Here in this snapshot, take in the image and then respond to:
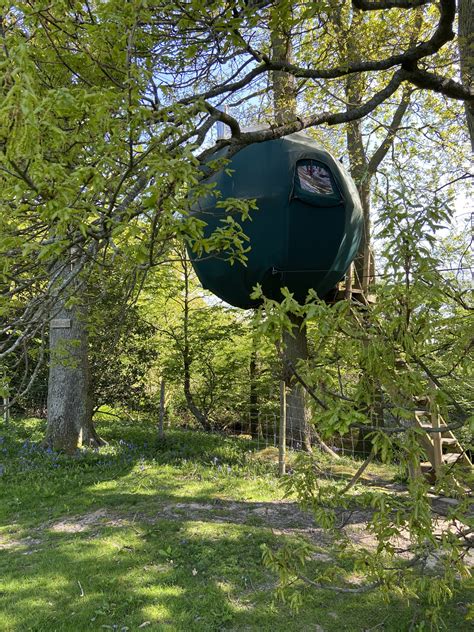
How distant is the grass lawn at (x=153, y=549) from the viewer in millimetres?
2908

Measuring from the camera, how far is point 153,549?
3.77 metres

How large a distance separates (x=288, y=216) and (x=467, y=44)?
71.5 inches

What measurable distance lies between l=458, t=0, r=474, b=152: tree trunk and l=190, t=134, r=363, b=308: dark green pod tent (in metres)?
1.19

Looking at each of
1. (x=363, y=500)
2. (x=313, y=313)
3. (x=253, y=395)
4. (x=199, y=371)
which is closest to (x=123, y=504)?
(x=363, y=500)

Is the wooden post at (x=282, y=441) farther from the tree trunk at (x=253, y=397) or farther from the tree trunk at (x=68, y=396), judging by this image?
the tree trunk at (x=253, y=397)

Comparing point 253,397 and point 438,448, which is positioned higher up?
point 253,397

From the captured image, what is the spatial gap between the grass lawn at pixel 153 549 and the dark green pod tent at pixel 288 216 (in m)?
2.21

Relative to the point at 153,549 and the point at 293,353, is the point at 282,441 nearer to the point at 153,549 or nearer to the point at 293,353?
the point at 293,353

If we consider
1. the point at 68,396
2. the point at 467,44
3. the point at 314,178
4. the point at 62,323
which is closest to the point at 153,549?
the point at 314,178

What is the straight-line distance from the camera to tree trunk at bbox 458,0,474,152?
3.57 m

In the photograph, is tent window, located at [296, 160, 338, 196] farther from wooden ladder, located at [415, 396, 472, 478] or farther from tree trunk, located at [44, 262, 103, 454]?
tree trunk, located at [44, 262, 103, 454]

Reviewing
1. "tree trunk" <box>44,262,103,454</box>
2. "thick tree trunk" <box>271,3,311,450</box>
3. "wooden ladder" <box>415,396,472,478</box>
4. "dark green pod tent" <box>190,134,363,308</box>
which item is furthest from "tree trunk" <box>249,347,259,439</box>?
"dark green pod tent" <box>190,134,363,308</box>

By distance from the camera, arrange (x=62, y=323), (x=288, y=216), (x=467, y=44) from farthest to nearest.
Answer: (x=62, y=323) → (x=288, y=216) → (x=467, y=44)

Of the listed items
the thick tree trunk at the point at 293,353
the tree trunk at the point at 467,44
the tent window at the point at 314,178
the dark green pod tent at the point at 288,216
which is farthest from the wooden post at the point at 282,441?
the tree trunk at the point at 467,44
